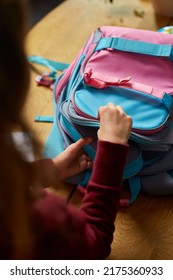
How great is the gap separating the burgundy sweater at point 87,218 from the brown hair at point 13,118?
1.9 inches

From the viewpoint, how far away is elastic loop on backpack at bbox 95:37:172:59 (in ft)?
3.05

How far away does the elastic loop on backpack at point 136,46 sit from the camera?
929 mm

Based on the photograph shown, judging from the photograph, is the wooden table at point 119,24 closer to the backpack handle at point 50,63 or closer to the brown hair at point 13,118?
the backpack handle at point 50,63

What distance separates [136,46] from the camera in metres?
0.95

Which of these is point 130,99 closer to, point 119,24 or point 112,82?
point 112,82

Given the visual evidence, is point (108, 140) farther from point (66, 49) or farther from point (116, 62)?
point (66, 49)

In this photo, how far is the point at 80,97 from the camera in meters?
0.91

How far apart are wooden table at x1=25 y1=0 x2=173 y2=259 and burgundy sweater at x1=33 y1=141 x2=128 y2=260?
109mm

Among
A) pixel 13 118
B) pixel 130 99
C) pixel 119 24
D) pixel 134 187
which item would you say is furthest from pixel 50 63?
pixel 13 118

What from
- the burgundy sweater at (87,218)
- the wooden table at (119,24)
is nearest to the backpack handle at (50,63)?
the wooden table at (119,24)

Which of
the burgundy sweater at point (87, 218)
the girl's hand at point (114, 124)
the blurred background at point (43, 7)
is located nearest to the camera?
the burgundy sweater at point (87, 218)

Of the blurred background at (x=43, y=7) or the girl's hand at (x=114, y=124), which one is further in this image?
the blurred background at (x=43, y=7)

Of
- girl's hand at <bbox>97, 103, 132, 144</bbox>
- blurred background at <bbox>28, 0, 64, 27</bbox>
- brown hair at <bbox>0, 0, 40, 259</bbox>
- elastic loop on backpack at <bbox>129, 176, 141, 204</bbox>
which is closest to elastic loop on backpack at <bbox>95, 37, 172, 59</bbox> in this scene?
girl's hand at <bbox>97, 103, 132, 144</bbox>
